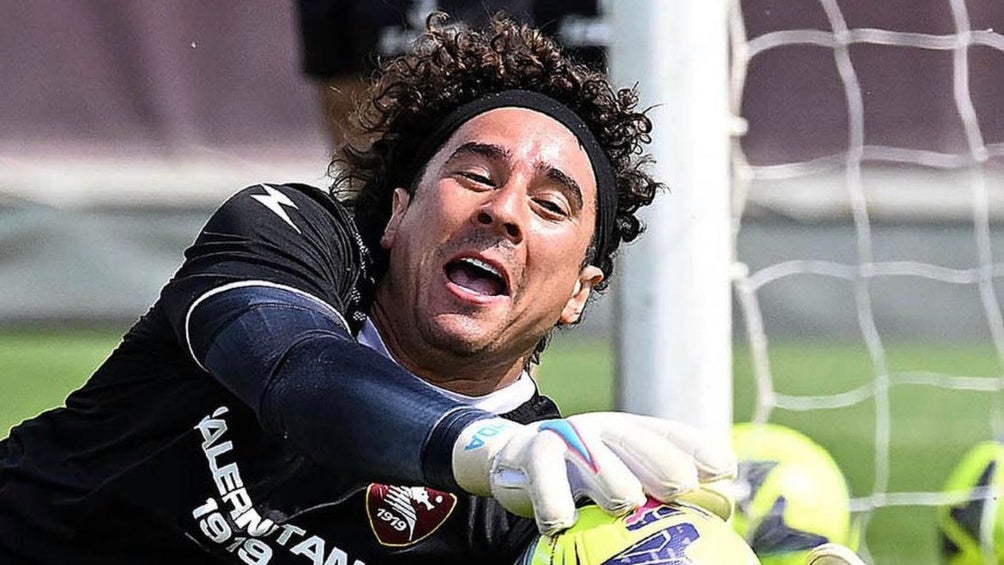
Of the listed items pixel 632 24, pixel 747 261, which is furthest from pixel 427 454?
pixel 747 261

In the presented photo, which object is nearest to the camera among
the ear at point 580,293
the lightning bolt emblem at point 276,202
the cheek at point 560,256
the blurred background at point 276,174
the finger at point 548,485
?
the finger at point 548,485

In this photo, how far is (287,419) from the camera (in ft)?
6.57

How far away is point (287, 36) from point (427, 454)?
23.2 ft

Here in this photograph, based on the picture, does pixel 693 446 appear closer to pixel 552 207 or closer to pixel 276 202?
pixel 552 207

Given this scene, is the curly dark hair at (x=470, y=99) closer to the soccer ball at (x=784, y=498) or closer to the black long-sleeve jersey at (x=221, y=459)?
the black long-sleeve jersey at (x=221, y=459)

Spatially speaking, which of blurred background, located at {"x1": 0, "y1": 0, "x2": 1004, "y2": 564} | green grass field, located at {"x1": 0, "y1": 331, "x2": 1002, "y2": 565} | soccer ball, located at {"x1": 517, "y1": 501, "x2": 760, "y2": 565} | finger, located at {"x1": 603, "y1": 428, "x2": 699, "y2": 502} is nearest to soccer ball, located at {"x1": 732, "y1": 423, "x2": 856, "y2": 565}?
green grass field, located at {"x1": 0, "y1": 331, "x2": 1002, "y2": 565}

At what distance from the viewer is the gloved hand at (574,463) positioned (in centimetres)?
179

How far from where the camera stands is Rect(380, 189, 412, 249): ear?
2.59 metres

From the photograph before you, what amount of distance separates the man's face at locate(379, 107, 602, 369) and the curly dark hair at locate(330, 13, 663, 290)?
0.36ft

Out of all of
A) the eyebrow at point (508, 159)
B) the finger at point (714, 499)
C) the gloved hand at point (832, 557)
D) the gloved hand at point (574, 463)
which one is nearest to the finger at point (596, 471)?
the gloved hand at point (574, 463)

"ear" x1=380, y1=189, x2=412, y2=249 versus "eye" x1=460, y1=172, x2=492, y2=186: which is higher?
"eye" x1=460, y1=172, x2=492, y2=186

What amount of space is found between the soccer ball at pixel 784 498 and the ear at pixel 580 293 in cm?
123

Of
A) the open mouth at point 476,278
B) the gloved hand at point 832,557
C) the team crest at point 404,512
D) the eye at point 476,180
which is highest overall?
the eye at point 476,180

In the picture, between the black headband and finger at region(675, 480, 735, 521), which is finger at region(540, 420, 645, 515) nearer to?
finger at region(675, 480, 735, 521)
